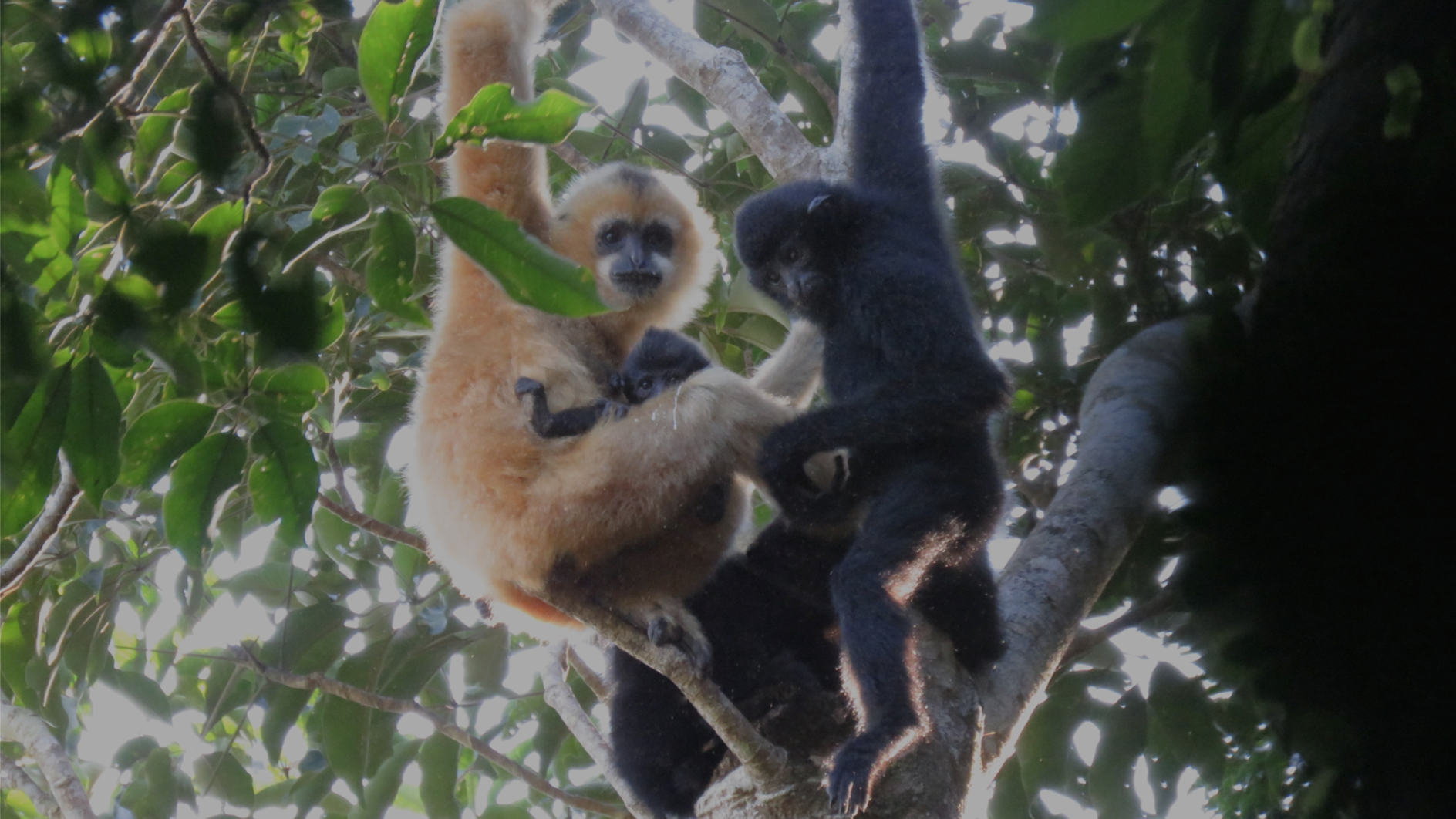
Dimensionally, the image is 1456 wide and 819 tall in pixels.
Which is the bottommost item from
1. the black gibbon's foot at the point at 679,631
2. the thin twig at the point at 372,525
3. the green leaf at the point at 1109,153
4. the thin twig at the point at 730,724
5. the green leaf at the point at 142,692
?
the green leaf at the point at 142,692

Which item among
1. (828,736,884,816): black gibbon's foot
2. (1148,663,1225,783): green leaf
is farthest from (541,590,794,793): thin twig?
(1148,663,1225,783): green leaf

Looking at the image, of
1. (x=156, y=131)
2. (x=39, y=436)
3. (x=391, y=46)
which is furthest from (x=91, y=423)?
(x=391, y=46)

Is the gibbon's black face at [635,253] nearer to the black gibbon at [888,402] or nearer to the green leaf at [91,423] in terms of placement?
the black gibbon at [888,402]

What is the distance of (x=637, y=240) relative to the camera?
451 centimetres

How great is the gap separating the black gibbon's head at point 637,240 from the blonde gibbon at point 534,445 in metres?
0.27

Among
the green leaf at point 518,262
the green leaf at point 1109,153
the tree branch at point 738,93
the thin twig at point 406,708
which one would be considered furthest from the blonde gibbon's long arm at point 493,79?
the green leaf at point 1109,153

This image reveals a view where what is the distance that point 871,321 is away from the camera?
12.5 ft

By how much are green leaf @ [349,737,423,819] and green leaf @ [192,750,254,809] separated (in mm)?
500

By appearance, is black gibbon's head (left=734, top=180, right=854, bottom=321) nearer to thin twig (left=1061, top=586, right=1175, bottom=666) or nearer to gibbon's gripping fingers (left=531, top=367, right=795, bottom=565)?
gibbon's gripping fingers (left=531, top=367, right=795, bottom=565)

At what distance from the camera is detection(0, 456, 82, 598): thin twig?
138 inches

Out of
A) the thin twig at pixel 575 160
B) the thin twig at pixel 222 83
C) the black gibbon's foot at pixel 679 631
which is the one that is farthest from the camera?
the thin twig at pixel 575 160

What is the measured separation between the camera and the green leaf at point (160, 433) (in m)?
2.23

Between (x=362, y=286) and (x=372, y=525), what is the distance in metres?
0.98

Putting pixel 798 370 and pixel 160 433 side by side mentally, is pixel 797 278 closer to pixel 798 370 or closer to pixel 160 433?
pixel 798 370
